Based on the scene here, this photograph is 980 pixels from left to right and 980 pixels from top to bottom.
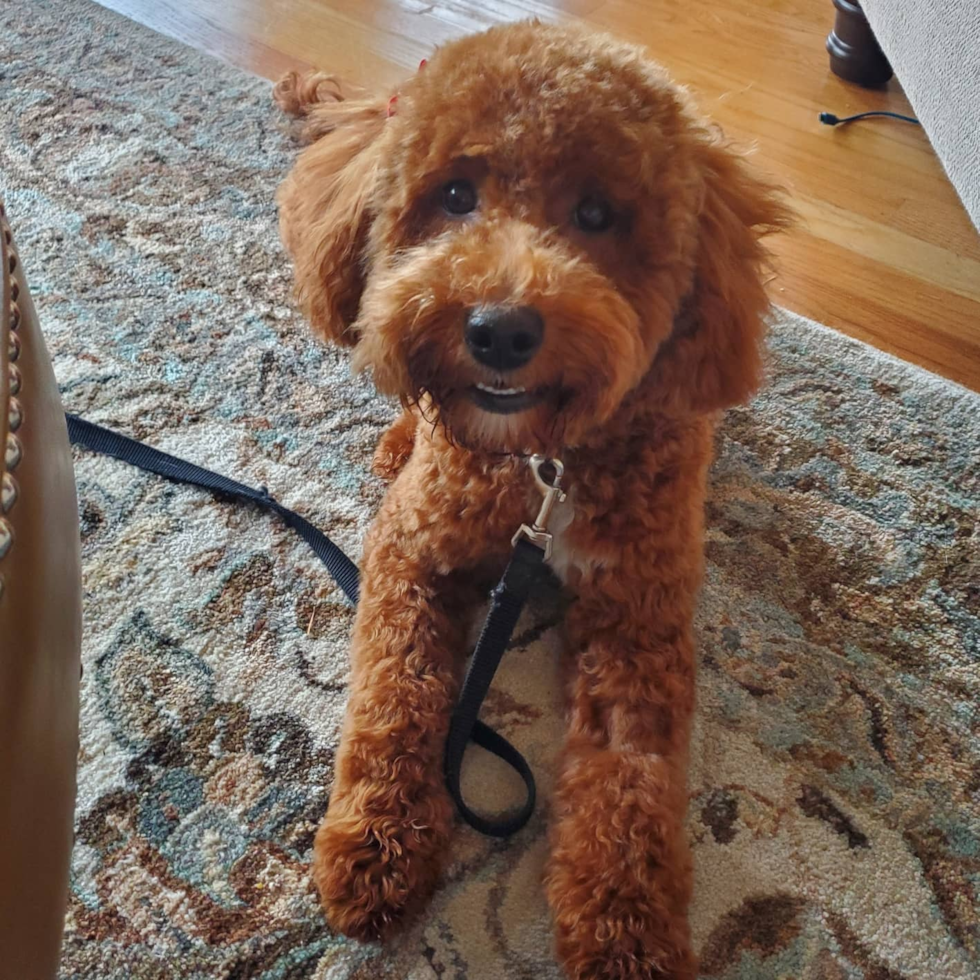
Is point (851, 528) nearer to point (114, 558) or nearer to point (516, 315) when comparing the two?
point (516, 315)

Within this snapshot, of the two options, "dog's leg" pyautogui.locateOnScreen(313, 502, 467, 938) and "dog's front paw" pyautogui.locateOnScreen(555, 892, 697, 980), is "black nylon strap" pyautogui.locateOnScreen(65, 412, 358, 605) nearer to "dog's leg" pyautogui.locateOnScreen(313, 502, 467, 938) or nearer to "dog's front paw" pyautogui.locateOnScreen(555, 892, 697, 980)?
"dog's leg" pyautogui.locateOnScreen(313, 502, 467, 938)

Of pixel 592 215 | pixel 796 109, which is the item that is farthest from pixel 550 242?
pixel 796 109

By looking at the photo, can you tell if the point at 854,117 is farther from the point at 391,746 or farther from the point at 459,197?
the point at 391,746

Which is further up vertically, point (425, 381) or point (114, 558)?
point (425, 381)

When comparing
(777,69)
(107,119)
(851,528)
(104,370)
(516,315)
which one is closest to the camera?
(516,315)

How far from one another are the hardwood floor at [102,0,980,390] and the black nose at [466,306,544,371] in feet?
3.50

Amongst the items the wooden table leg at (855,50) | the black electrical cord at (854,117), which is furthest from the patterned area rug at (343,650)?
the wooden table leg at (855,50)

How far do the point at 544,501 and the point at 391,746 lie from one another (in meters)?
0.36

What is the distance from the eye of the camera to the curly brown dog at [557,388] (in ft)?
3.04

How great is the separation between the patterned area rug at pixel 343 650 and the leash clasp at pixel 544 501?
25cm

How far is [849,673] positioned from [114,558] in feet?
3.71

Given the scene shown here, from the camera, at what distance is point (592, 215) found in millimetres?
994

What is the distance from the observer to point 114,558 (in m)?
1.35

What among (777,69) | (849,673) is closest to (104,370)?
(849,673)
